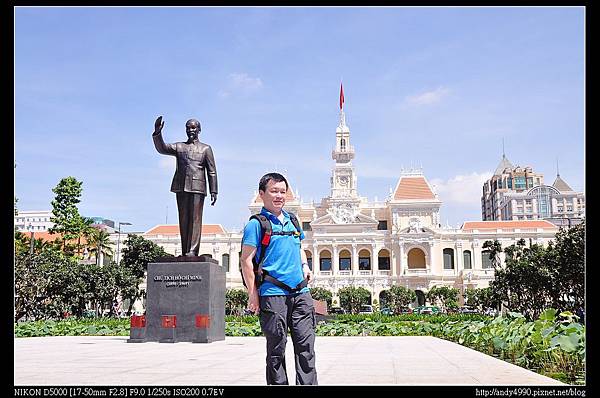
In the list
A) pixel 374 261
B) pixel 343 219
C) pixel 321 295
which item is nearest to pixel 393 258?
pixel 374 261

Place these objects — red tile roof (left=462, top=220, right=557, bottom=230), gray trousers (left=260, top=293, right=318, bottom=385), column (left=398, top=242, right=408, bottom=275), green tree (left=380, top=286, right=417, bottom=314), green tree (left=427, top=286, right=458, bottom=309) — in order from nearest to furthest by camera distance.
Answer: gray trousers (left=260, top=293, right=318, bottom=385)
green tree (left=380, top=286, right=417, bottom=314)
green tree (left=427, top=286, right=458, bottom=309)
column (left=398, top=242, right=408, bottom=275)
red tile roof (left=462, top=220, right=557, bottom=230)

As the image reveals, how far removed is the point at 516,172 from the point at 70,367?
425ft

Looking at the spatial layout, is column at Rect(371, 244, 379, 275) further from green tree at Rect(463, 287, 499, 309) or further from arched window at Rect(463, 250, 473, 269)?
green tree at Rect(463, 287, 499, 309)

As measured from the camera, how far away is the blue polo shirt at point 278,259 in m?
5.09

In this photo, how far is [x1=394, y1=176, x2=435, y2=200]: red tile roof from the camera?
71.6 m

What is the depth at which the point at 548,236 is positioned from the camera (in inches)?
2611

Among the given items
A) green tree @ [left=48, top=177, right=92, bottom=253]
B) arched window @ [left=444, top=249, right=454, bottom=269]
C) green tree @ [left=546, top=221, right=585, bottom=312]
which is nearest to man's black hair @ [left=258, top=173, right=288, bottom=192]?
green tree @ [left=546, top=221, right=585, bottom=312]

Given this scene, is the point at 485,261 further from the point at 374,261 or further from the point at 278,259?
the point at 278,259

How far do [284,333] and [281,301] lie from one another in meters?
0.26

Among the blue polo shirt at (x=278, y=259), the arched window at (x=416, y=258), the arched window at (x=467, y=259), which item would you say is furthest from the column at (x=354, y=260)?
the blue polo shirt at (x=278, y=259)

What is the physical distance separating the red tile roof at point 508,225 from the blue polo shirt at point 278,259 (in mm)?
67238

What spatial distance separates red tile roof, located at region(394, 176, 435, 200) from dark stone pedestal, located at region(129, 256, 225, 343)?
197 feet
